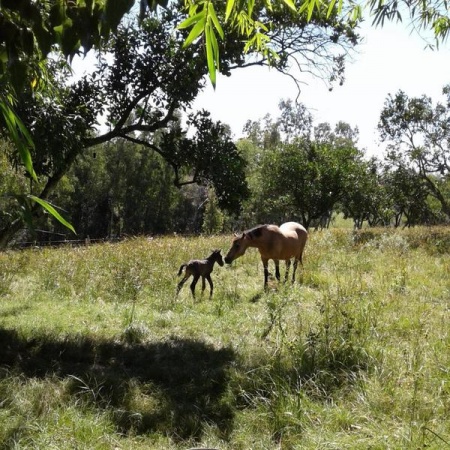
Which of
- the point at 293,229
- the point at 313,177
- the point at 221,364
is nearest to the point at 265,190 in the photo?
the point at 313,177

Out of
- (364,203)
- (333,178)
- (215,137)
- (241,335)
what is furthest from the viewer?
(364,203)

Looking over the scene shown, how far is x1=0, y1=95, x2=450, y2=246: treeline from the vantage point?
2609cm

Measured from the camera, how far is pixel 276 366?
15.6 ft

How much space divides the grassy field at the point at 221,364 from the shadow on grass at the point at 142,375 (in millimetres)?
18

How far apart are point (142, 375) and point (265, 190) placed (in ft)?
85.4

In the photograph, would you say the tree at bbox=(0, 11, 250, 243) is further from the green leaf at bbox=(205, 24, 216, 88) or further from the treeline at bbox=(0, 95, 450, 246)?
the treeline at bbox=(0, 95, 450, 246)

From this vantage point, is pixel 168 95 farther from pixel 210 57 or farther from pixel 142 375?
pixel 210 57

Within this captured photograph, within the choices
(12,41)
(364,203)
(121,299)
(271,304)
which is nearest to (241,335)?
(271,304)

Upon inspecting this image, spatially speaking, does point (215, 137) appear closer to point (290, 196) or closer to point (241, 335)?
point (241, 335)

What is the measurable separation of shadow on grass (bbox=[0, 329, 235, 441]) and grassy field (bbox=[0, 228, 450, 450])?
18 millimetres

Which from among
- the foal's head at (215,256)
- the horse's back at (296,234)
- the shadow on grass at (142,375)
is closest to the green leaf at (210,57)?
the shadow on grass at (142,375)

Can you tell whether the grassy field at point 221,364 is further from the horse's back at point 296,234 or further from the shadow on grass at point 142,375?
the horse's back at point 296,234

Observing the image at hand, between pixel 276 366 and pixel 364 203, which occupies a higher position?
pixel 364 203

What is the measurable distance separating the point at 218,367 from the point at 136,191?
151 ft
